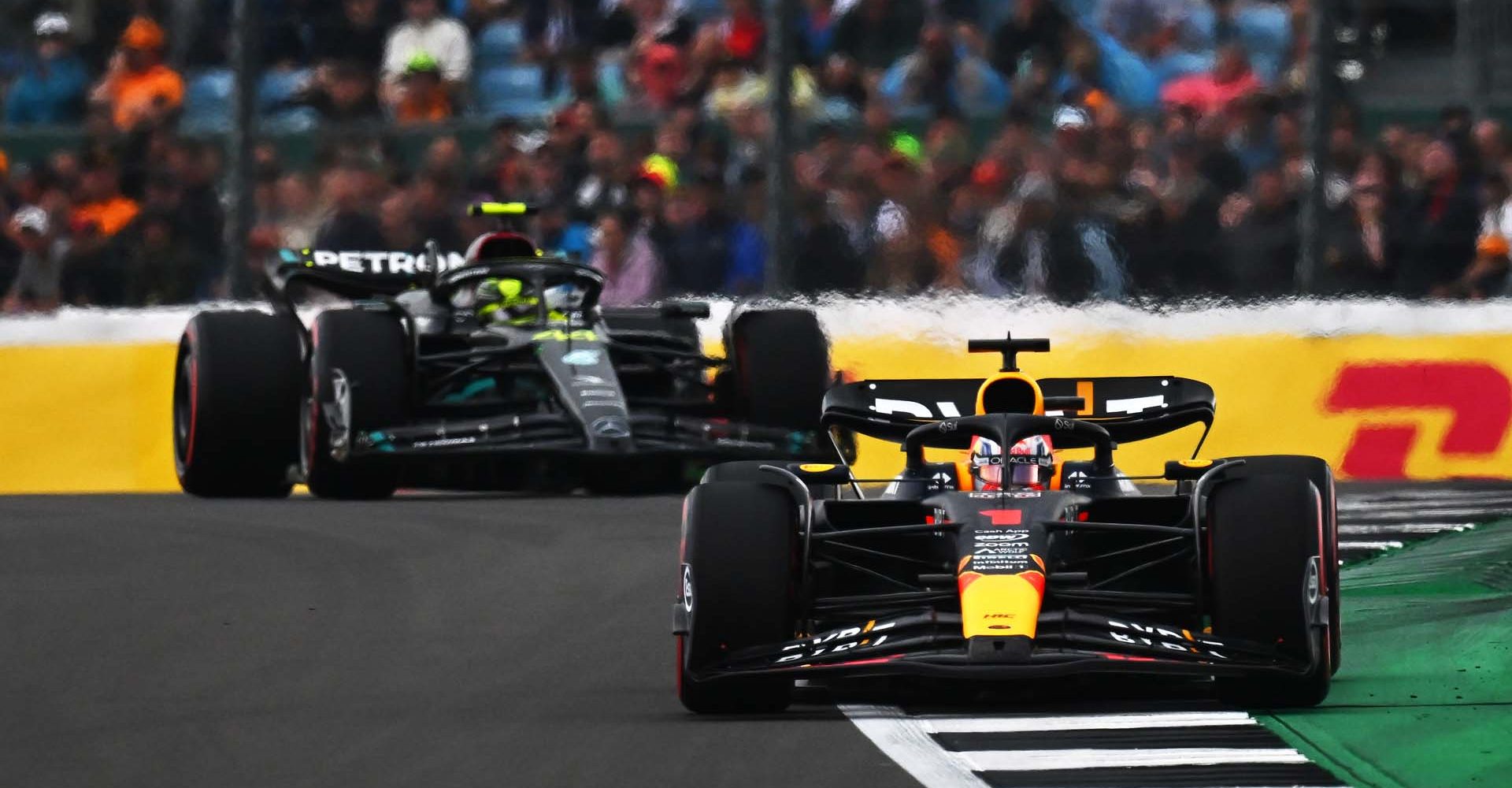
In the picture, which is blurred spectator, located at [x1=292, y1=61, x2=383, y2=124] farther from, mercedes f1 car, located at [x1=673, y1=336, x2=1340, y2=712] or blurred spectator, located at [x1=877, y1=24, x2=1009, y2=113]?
mercedes f1 car, located at [x1=673, y1=336, x2=1340, y2=712]

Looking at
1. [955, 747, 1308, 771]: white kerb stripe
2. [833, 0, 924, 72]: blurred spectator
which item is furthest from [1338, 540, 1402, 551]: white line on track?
[955, 747, 1308, 771]: white kerb stripe

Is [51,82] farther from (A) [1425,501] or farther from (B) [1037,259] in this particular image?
(A) [1425,501]

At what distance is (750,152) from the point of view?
15.1m

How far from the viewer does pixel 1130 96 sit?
15148 mm

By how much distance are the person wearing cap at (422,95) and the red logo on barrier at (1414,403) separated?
521 centimetres

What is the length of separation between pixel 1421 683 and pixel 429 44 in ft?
33.7

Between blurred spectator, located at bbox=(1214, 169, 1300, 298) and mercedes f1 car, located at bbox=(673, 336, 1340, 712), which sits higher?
blurred spectator, located at bbox=(1214, 169, 1300, 298)

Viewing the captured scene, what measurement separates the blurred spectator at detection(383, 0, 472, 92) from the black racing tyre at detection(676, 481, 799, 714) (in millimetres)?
9637

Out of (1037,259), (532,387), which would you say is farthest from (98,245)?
(1037,259)

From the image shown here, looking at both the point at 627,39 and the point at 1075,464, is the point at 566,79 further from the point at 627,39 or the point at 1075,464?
the point at 1075,464

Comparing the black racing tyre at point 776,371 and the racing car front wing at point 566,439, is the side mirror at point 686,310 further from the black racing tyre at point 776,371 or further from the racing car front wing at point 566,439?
the racing car front wing at point 566,439

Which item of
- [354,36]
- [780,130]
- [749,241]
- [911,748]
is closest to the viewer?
[911,748]

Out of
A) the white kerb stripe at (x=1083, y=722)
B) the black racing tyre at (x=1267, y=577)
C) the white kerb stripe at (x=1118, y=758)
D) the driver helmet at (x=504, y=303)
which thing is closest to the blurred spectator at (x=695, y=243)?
the driver helmet at (x=504, y=303)

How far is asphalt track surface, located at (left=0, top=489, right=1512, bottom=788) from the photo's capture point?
233 inches
